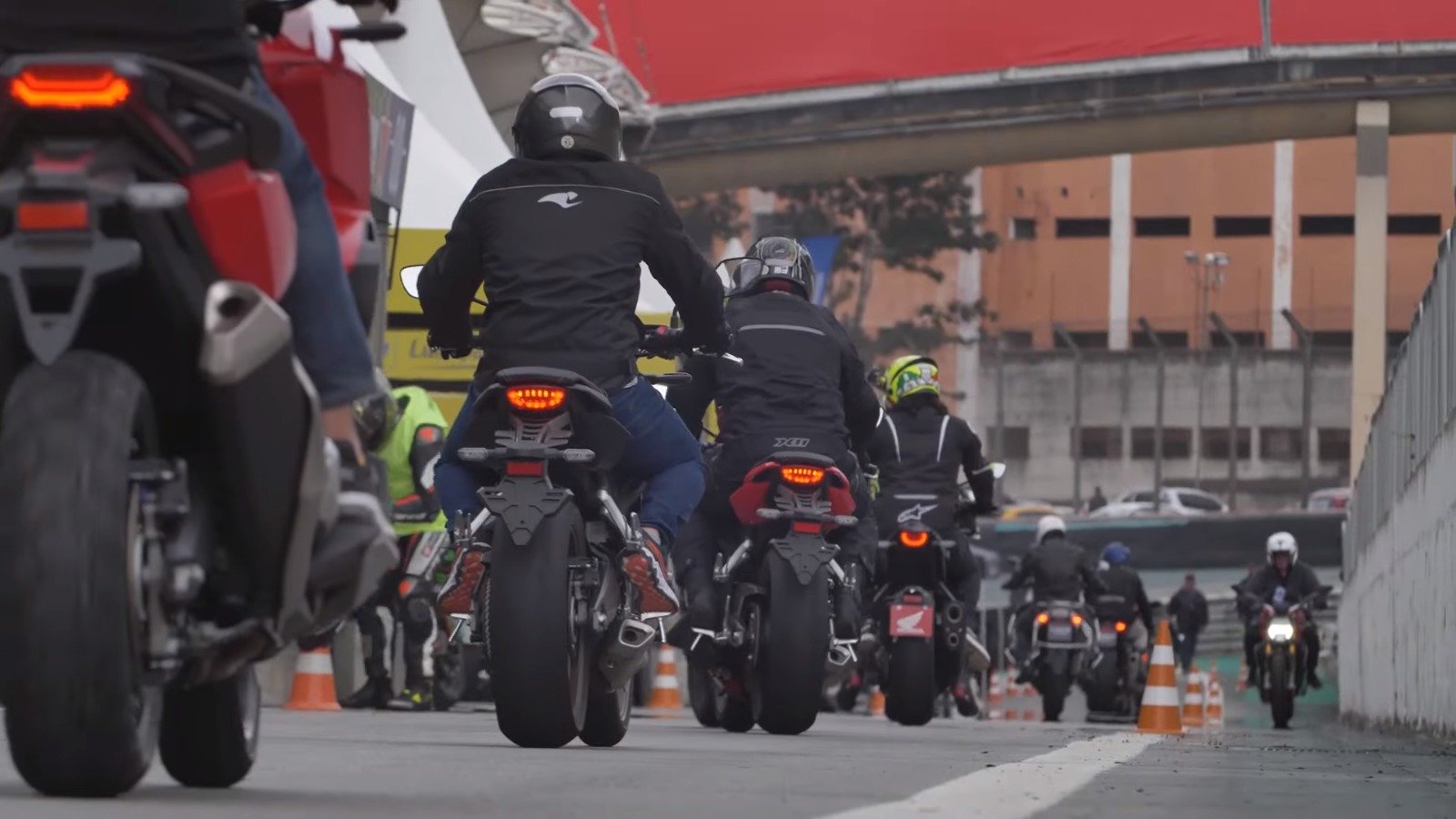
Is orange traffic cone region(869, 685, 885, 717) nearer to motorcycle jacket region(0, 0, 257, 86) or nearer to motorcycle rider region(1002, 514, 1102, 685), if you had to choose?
motorcycle rider region(1002, 514, 1102, 685)

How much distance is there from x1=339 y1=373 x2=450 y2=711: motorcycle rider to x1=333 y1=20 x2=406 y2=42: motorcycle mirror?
898 cm

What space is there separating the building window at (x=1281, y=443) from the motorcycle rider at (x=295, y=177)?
57194 mm

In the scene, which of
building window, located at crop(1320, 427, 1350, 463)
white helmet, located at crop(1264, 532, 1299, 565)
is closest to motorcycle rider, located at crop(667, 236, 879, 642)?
white helmet, located at crop(1264, 532, 1299, 565)

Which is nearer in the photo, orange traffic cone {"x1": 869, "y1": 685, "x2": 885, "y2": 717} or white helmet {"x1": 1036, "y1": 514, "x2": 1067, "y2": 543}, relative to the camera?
orange traffic cone {"x1": 869, "y1": 685, "x2": 885, "y2": 717}

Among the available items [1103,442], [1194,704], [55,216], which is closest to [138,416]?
[55,216]

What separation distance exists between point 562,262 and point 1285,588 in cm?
1845

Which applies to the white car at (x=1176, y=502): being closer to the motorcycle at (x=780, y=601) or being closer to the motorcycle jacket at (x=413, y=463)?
the motorcycle jacket at (x=413, y=463)

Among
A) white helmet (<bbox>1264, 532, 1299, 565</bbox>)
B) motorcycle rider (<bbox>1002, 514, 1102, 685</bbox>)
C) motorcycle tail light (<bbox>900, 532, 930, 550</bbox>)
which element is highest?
white helmet (<bbox>1264, 532, 1299, 565</bbox>)

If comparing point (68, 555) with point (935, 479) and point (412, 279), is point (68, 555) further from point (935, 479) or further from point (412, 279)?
point (935, 479)

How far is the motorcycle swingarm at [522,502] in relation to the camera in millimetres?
8195

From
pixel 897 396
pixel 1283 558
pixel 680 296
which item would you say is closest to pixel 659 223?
pixel 680 296

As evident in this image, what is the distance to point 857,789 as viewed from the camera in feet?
21.0

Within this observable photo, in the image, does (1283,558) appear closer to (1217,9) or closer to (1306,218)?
(1217,9)

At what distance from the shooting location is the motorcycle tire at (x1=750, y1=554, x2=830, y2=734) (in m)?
11.2
